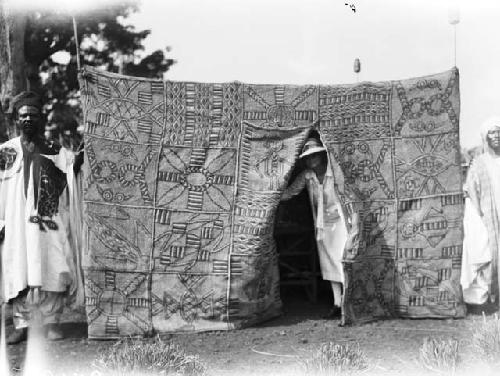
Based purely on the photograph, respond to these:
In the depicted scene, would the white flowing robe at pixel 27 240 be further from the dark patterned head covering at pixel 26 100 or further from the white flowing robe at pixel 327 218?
the white flowing robe at pixel 327 218

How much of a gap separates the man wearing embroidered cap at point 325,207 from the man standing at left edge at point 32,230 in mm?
2267

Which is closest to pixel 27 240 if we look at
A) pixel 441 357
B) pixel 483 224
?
pixel 441 357

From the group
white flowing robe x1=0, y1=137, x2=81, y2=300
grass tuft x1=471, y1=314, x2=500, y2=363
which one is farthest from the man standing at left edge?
grass tuft x1=471, y1=314, x2=500, y2=363

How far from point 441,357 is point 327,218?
2381 millimetres

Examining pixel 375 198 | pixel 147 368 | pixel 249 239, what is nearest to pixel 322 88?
pixel 375 198

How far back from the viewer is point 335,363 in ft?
12.6

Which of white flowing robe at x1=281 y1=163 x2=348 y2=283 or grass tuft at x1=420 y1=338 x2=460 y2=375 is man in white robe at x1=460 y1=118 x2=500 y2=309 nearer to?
white flowing robe at x1=281 y1=163 x2=348 y2=283

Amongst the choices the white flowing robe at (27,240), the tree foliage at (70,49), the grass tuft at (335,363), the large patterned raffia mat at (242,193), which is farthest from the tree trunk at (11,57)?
the grass tuft at (335,363)

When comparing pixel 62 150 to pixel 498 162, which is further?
pixel 498 162

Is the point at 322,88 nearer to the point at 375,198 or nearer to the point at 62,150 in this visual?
the point at 375,198

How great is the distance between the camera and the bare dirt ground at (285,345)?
468 centimetres

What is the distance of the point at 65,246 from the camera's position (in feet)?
19.0

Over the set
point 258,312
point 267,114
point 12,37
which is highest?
point 12,37

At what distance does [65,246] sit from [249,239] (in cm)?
181
